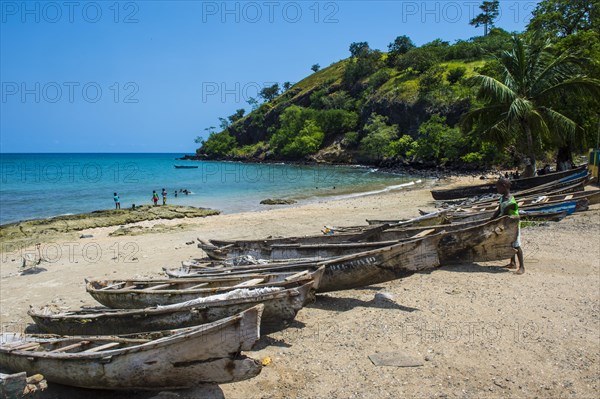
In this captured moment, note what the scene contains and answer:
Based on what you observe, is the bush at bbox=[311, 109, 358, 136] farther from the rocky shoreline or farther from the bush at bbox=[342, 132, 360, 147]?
the rocky shoreline

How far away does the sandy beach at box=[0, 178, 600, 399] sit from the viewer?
4.85 metres

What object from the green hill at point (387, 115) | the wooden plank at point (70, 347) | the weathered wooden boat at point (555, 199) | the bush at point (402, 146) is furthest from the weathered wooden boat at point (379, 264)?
the bush at point (402, 146)

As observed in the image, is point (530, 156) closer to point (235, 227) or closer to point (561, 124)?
point (561, 124)

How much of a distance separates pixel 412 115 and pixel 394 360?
5844 centimetres

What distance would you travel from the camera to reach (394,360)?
17.4ft

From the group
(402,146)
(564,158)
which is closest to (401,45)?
(402,146)

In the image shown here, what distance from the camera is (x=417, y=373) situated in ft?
16.5

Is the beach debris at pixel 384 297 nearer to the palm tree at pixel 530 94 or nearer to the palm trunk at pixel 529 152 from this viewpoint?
the palm tree at pixel 530 94

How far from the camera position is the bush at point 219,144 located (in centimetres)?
11200

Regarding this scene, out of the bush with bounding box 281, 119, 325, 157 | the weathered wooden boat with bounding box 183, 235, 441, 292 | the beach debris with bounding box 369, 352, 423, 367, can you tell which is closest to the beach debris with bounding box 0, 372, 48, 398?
the beach debris with bounding box 369, 352, 423, 367

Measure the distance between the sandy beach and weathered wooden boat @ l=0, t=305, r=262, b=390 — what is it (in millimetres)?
446

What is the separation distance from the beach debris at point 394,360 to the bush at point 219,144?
10853 cm

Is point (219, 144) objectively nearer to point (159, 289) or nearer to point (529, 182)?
point (529, 182)

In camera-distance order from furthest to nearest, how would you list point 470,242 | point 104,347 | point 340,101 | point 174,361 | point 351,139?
1. point 340,101
2. point 351,139
3. point 470,242
4. point 104,347
5. point 174,361
